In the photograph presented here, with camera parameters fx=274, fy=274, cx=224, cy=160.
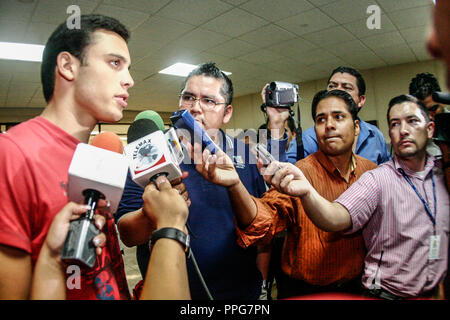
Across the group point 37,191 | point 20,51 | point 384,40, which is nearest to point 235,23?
point 384,40

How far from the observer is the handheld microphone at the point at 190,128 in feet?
2.64

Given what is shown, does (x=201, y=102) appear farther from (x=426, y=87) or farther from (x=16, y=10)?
(x=16, y=10)

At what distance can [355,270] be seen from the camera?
98 cm

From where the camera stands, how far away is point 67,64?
65 cm

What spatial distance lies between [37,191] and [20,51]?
4721mm

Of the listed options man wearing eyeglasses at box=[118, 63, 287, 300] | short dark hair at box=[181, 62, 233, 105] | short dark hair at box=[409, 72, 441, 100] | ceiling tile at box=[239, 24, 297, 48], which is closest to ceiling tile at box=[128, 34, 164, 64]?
ceiling tile at box=[239, 24, 297, 48]

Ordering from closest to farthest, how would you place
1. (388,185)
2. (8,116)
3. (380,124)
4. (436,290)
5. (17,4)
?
(436,290)
(388,185)
(17,4)
(380,124)
(8,116)

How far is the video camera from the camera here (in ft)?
3.41

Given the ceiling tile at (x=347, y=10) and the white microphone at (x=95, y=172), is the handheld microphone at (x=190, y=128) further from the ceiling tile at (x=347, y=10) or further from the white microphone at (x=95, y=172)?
the ceiling tile at (x=347, y=10)

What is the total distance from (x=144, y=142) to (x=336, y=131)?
0.84 metres

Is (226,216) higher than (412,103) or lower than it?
lower

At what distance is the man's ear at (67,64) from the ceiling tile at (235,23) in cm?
310
